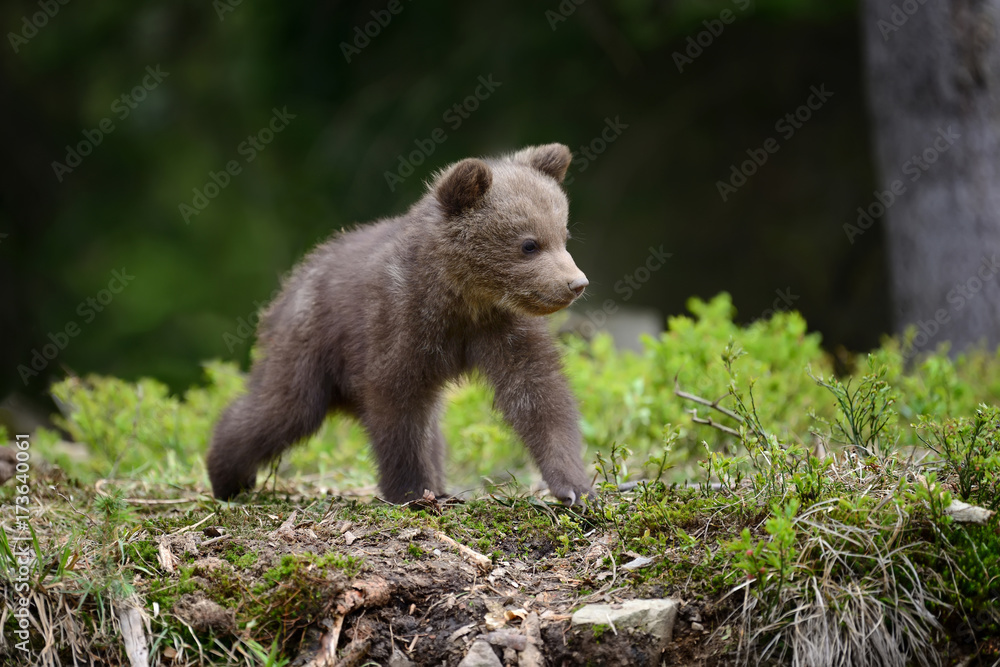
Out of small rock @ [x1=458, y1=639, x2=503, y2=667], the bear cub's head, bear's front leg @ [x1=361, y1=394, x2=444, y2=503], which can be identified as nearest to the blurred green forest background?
bear's front leg @ [x1=361, y1=394, x2=444, y2=503]

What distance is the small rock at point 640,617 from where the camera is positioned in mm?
3104

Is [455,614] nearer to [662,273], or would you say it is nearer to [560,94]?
[560,94]

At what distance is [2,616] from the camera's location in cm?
317

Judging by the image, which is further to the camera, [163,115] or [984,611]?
[163,115]

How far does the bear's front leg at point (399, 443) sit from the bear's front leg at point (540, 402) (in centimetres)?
35

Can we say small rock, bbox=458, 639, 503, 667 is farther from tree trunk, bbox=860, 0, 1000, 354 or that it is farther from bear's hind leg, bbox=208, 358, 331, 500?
tree trunk, bbox=860, 0, 1000, 354

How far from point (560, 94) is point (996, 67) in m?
4.18

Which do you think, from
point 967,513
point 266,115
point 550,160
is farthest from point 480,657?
point 266,115

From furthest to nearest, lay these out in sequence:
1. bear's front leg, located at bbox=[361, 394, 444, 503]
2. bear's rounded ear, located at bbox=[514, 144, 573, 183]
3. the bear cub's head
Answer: bear's rounded ear, located at bbox=[514, 144, 573, 183], bear's front leg, located at bbox=[361, 394, 444, 503], the bear cub's head

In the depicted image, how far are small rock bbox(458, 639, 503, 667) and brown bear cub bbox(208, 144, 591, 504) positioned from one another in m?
0.87

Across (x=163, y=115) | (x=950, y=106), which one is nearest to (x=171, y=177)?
(x=163, y=115)

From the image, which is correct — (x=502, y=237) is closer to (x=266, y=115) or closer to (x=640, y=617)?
(x=640, y=617)

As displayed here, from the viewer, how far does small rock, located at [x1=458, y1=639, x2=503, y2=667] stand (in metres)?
3.06

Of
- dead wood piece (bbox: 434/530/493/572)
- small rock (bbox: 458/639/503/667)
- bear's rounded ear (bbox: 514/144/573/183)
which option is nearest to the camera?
small rock (bbox: 458/639/503/667)
